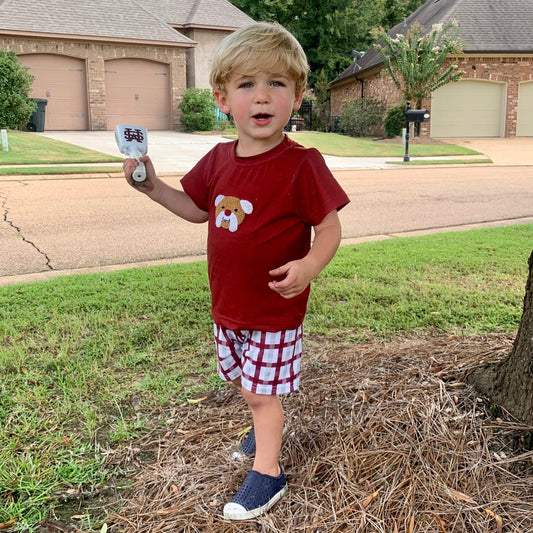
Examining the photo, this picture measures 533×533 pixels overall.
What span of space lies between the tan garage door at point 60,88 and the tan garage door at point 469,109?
1531 centimetres

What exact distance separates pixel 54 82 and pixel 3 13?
3.05 meters

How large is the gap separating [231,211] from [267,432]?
31.2 inches

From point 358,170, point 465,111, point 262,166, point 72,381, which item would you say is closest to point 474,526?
point 262,166

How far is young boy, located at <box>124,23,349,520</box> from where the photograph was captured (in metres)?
1.91

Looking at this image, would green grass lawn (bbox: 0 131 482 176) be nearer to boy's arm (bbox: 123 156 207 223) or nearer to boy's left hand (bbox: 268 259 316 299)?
boy's arm (bbox: 123 156 207 223)

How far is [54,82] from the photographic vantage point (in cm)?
Answer: 2380

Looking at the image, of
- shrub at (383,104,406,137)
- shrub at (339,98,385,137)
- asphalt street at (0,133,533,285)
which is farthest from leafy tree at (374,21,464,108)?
asphalt street at (0,133,533,285)

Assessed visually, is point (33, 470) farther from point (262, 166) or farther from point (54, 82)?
point (54, 82)

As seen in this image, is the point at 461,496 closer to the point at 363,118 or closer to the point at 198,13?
the point at 363,118

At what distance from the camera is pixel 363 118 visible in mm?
27672

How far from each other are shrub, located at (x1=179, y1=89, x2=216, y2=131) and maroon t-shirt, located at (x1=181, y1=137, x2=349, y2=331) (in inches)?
939

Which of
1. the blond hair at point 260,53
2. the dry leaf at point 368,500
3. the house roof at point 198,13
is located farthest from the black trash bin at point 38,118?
the dry leaf at point 368,500

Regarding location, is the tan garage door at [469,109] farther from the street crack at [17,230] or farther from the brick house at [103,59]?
the street crack at [17,230]

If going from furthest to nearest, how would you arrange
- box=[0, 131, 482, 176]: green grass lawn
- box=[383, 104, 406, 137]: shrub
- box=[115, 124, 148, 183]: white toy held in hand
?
box=[383, 104, 406, 137]: shrub
box=[0, 131, 482, 176]: green grass lawn
box=[115, 124, 148, 183]: white toy held in hand
